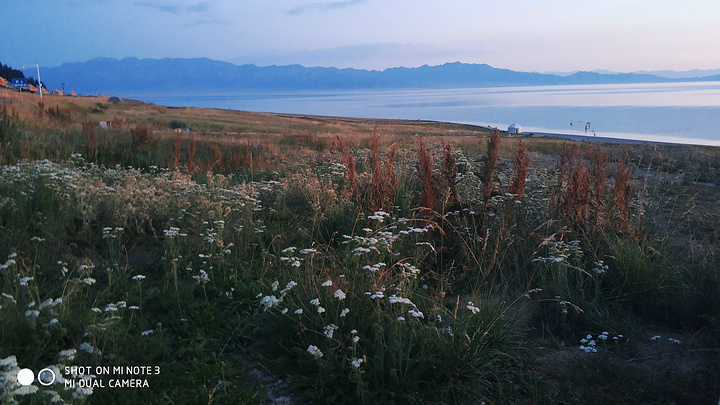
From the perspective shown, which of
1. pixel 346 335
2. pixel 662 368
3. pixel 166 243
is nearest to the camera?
pixel 346 335

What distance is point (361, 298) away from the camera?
3229 mm

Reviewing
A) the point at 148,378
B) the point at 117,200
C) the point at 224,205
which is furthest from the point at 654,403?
the point at 117,200

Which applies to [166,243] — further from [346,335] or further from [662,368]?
Result: [662,368]

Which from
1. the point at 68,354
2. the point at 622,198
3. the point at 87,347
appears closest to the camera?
the point at 68,354

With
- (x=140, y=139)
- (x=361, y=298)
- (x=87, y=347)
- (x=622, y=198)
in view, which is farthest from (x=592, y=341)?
(x=140, y=139)

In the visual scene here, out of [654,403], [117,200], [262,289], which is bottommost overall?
[654,403]

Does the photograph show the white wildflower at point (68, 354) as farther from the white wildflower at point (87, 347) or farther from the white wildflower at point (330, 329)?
the white wildflower at point (330, 329)

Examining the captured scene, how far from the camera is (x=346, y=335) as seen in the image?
9.64ft

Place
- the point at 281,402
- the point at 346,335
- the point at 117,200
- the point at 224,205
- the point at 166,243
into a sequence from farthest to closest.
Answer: the point at 224,205 → the point at 117,200 → the point at 166,243 → the point at 346,335 → the point at 281,402

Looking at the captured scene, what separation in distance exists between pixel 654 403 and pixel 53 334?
3.70 metres

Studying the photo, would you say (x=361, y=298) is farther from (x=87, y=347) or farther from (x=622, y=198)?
(x=622, y=198)

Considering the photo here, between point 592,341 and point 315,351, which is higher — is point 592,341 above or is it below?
below

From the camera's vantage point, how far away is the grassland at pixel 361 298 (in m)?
2.81

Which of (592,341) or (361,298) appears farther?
(592,341)
